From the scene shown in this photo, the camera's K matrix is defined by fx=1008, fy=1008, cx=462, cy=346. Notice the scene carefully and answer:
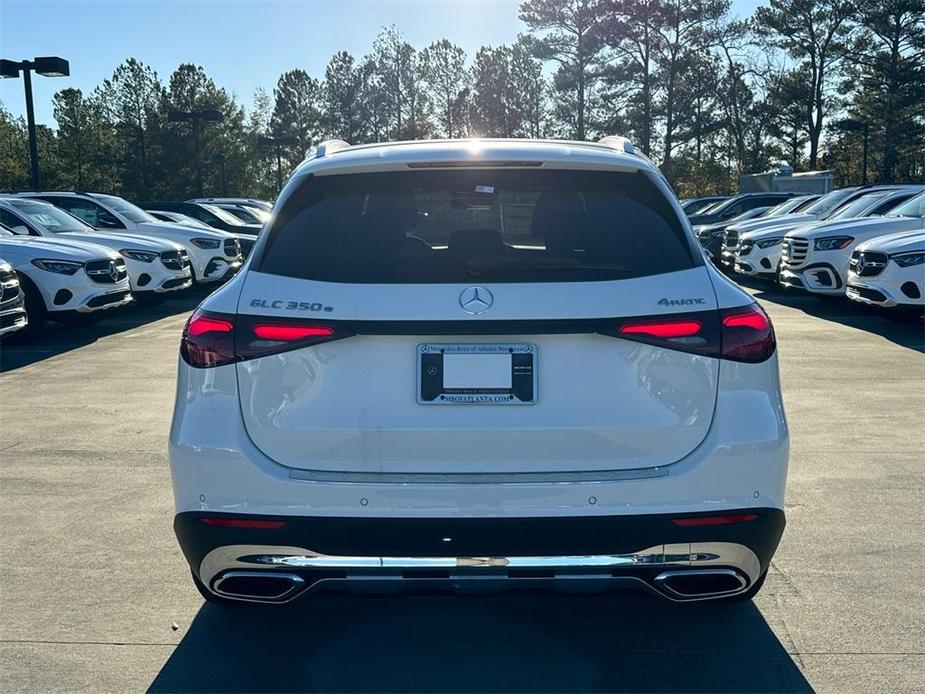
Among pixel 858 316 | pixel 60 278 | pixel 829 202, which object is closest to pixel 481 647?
pixel 60 278

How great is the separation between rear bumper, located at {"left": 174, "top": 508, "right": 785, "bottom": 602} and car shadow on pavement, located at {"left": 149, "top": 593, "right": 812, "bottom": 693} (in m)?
0.23

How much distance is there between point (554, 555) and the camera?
9.79 ft

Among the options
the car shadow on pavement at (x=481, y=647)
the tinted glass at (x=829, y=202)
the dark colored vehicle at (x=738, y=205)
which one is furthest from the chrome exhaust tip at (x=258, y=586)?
the dark colored vehicle at (x=738, y=205)

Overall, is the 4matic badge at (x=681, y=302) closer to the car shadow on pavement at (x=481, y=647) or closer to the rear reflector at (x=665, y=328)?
the rear reflector at (x=665, y=328)

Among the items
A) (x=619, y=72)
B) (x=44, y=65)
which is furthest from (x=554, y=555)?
(x=619, y=72)

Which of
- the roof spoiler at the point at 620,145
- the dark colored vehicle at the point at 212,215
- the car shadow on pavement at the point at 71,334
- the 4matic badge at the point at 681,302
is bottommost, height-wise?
the car shadow on pavement at the point at 71,334

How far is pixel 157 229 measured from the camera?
17250mm

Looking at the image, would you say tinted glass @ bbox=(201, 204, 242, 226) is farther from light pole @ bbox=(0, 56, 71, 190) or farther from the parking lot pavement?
the parking lot pavement

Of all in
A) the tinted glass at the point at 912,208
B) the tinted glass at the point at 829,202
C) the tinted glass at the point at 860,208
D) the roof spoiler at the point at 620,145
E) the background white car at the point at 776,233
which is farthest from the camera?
the tinted glass at the point at 829,202

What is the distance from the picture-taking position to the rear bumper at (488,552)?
116 inches

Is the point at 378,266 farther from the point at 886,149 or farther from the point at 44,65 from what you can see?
the point at 886,149

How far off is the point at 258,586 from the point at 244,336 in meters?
0.80

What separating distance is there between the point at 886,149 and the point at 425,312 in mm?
58739

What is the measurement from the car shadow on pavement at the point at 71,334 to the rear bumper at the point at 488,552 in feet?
25.5
